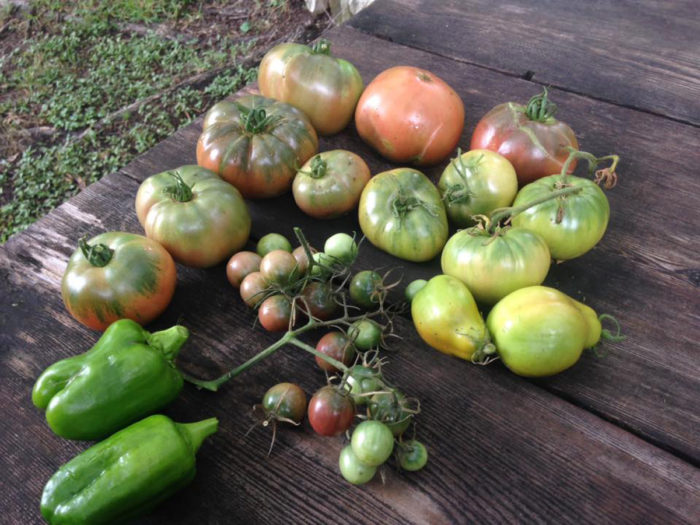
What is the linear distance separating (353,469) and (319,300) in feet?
1.25

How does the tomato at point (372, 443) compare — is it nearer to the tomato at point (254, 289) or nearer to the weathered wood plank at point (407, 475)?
the weathered wood plank at point (407, 475)

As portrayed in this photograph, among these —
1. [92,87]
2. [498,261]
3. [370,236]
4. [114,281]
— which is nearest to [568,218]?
[498,261]

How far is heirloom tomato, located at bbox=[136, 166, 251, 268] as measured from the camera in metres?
1.29

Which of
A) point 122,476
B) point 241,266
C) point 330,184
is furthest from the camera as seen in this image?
point 330,184

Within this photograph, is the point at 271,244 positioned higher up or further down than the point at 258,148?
further down

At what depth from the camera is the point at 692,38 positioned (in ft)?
6.61

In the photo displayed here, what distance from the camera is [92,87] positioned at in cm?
323

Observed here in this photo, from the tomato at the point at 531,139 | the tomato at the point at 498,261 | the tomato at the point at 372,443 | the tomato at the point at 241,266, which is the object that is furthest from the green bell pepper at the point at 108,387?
the tomato at the point at 531,139

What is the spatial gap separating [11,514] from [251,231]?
0.82 meters

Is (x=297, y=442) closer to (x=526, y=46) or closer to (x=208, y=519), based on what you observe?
(x=208, y=519)

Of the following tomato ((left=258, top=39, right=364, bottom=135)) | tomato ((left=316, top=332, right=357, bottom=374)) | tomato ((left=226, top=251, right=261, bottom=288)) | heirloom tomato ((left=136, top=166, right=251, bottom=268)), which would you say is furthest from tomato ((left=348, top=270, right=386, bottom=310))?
tomato ((left=258, top=39, right=364, bottom=135))

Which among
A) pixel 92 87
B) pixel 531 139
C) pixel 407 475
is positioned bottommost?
pixel 92 87

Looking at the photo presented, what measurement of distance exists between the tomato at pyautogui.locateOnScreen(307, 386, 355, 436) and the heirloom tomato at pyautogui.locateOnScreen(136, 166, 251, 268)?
0.52 metres

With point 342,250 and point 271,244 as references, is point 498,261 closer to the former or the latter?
point 342,250
